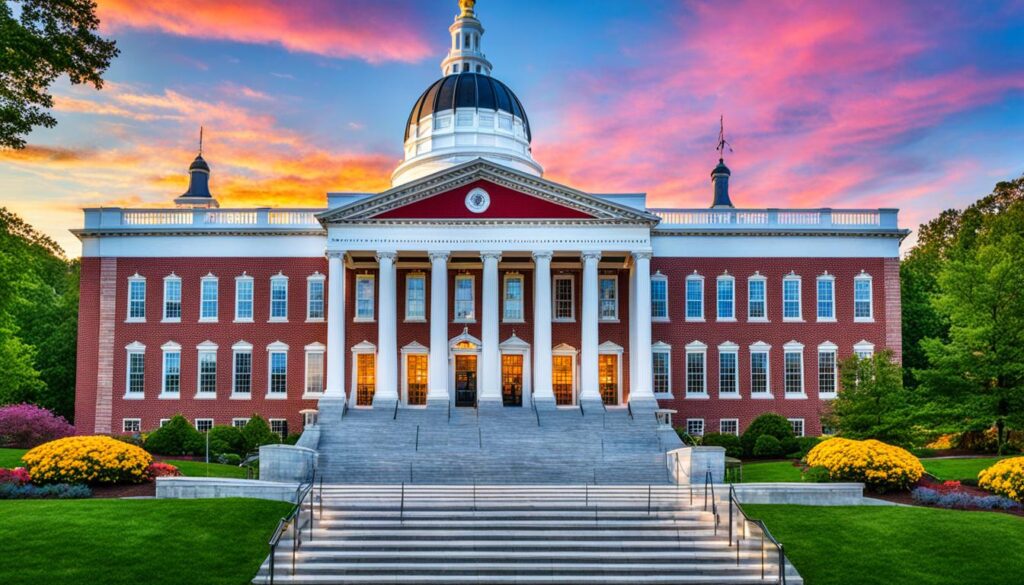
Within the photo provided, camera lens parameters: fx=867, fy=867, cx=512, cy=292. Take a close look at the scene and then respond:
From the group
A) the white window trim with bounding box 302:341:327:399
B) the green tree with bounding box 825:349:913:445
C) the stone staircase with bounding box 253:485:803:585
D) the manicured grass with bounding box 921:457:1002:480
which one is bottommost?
the stone staircase with bounding box 253:485:803:585

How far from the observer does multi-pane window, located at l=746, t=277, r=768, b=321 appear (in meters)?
47.3

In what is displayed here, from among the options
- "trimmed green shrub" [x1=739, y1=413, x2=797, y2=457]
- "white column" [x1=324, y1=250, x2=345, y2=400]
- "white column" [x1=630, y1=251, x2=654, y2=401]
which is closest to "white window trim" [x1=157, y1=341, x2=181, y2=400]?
"white column" [x1=324, y1=250, x2=345, y2=400]

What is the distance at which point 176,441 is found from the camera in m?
37.9

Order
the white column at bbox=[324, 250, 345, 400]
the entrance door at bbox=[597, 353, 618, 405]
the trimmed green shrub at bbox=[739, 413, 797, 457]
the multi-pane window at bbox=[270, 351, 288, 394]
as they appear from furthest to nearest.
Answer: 1. the multi-pane window at bbox=[270, 351, 288, 394]
2. the entrance door at bbox=[597, 353, 618, 405]
3. the white column at bbox=[324, 250, 345, 400]
4. the trimmed green shrub at bbox=[739, 413, 797, 457]

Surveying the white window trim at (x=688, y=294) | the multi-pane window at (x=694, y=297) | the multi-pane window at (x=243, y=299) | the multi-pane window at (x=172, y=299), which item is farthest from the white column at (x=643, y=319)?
the multi-pane window at (x=172, y=299)

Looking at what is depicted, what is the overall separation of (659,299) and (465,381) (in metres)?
11.4

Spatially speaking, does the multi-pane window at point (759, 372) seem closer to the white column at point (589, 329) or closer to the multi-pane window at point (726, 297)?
the multi-pane window at point (726, 297)

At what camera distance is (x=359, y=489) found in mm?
27984

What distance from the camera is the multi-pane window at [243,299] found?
4706 cm

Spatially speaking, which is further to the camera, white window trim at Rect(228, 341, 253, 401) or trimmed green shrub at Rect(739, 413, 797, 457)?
white window trim at Rect(228, 341, 253, 401)

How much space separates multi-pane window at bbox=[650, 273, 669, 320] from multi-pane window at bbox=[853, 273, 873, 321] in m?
10.3

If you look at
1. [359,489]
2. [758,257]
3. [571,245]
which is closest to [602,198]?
[571,245]

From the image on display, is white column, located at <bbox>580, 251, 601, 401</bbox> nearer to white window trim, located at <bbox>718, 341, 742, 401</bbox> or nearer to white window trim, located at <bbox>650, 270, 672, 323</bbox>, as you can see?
white window trim, located at <bbox>650, 270, 672, 323</bbox>

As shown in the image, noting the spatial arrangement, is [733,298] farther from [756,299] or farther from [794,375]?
[794,375]
